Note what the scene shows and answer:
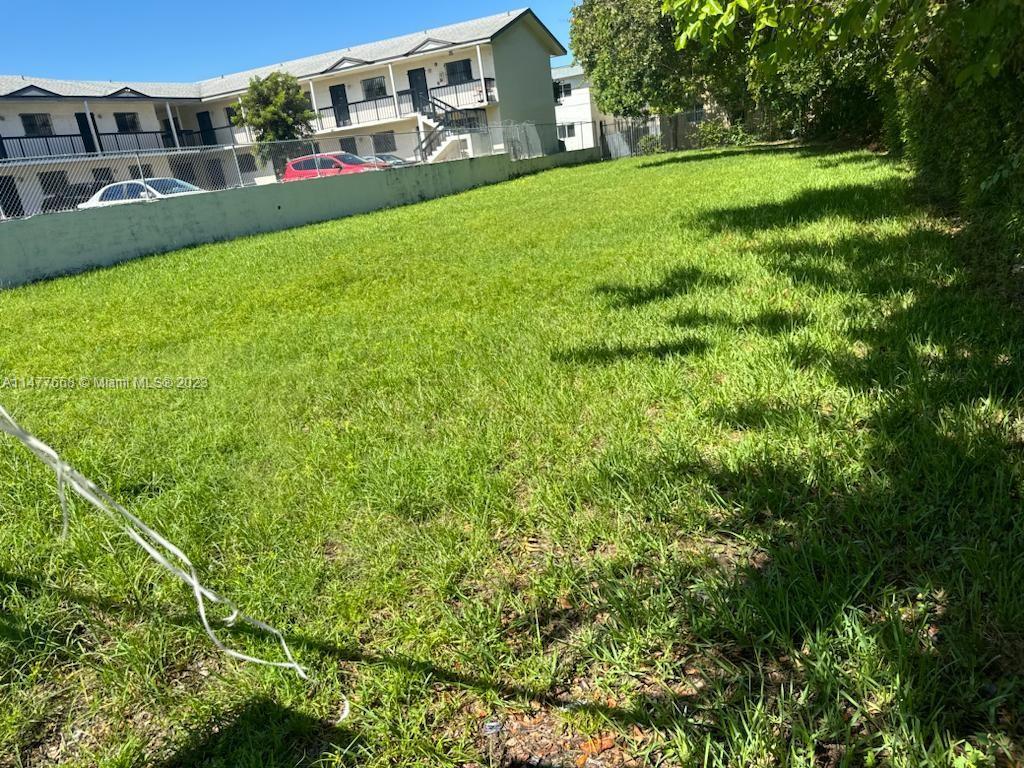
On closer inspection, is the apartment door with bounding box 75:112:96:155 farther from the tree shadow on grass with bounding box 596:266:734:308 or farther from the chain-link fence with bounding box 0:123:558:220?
the tree shadow on grass with bounding box 596:266:734:308

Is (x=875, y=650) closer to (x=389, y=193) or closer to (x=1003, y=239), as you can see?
(x=1003, y=239)

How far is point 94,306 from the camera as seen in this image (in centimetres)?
815

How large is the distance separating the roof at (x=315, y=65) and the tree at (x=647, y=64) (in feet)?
24.7

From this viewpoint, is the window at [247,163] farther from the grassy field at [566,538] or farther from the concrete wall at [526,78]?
the concrete wall at [526,78]

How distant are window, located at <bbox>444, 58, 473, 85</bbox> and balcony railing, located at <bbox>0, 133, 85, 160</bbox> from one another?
1696cm

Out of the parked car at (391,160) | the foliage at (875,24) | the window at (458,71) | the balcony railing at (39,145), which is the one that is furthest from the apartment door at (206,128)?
the foliage at (875,24)

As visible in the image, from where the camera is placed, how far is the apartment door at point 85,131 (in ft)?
96.9

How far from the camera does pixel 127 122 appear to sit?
31.8 metres

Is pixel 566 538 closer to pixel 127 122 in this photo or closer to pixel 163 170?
pixel 163 170

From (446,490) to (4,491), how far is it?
2395 mm

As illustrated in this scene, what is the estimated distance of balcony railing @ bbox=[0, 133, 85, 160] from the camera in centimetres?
2539

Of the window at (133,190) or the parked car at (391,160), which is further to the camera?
the parked car at (391,160)

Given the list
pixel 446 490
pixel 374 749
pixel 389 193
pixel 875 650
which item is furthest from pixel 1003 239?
pixel 389 193

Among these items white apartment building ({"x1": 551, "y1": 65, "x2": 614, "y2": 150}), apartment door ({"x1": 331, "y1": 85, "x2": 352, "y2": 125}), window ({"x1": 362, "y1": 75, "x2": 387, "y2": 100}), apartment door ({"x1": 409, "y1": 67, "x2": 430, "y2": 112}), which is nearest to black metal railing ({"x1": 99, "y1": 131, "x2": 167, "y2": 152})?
apartment door ({"x1": 331, "y1": 85, "x2": 352, "y2": 125})
